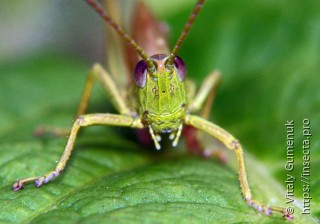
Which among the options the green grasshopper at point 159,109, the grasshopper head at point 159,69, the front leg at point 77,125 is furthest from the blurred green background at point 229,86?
the grasshopper head at point 159,69

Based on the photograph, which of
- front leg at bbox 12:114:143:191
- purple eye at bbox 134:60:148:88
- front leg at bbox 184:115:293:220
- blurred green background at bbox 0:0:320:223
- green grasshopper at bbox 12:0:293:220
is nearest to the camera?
front leg at bbox 184:115:293:220

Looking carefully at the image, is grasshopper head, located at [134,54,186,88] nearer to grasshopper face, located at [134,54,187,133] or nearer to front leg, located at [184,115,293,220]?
grasshopper face, located at [134,54,187,133]

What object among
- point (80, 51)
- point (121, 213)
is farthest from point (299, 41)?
point (80, 51)

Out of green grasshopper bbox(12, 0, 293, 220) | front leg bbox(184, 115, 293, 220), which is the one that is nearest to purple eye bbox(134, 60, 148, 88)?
green grasshopper bbox(12, 0, 293, 220)

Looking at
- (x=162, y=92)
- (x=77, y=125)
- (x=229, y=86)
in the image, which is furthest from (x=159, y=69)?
(x=229, y=86)

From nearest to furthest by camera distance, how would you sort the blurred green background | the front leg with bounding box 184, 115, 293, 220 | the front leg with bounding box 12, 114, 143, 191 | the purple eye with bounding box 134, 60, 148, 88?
the front leg with bounding box 184, 115, 293, 220 < the front leg with bounding box 12, 114, 143, 191 < the purple eye with bounding box 134, 60, 148, 88 < the blurred green background

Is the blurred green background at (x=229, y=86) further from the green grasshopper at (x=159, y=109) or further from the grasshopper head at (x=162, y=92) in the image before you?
the grasshopper head at (x=162, y=92)

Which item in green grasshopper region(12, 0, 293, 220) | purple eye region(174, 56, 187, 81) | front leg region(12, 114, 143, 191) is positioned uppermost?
purple eye region(174, 56, 187, 81)

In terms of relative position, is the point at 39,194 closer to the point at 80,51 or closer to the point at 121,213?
the point at 121,213
